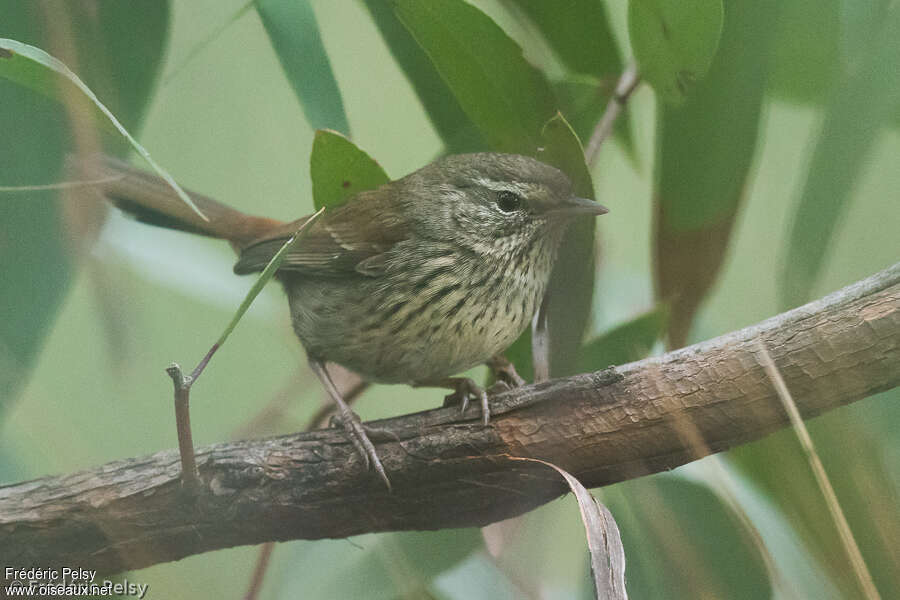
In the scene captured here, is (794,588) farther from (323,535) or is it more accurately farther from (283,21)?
(283,21)

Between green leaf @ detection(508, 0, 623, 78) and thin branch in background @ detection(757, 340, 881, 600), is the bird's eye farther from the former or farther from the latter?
thin branch in background @ detection(757, 340, 881, 600)

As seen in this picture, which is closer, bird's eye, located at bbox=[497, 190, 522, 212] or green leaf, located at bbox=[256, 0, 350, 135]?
green leaf, located at bbox=[256, 0, 350, 135]

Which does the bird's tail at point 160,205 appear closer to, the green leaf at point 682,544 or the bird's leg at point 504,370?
the bird's leg at point 504,370

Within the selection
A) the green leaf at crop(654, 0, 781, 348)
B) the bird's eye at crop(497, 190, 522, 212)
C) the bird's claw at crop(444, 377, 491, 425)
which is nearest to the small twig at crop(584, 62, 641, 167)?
the green leaf at crop(654, 0, 781, 348)

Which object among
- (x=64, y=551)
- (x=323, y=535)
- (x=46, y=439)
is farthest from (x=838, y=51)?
(x=64, y=551)

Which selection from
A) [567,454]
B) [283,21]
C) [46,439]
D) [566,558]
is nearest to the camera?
[46,439]

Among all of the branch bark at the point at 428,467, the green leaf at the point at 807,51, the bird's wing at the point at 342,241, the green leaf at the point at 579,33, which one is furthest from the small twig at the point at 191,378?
the green leaf at the point at 807,51
